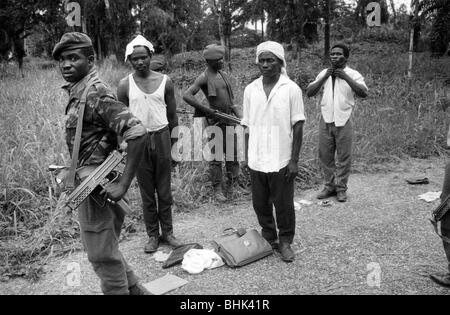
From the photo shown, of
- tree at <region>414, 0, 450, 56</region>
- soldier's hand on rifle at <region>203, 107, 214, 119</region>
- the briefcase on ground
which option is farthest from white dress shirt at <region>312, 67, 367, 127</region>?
tree at <region>414, 0, 450, 56</region>

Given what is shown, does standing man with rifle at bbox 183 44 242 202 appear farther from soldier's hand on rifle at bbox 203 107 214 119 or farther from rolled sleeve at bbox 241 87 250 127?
rolled sleeve at bbox 241 87 250 127

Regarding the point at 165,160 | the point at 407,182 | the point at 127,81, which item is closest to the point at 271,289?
the point at 165,160

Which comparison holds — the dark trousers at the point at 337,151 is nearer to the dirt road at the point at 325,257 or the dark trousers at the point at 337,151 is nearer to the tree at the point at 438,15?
the dirt road at the point at 325,257

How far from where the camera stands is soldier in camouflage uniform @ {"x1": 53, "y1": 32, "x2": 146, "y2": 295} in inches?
88.2

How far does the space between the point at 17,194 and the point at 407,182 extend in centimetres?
527

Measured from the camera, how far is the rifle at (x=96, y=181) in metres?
2.26

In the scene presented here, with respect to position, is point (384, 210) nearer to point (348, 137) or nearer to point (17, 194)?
point (348, 137)

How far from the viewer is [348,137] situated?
4.96m

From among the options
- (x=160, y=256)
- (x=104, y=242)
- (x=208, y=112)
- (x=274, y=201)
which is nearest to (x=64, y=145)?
(x=208, y=112)

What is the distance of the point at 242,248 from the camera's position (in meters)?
3.54

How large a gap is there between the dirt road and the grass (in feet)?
1.17

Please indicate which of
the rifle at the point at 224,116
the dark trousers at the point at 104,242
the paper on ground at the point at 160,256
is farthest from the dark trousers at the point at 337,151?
the dark trousers at the point at 104,242

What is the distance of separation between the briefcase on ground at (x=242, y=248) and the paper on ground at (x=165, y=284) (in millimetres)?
471
